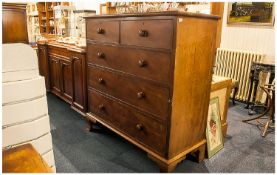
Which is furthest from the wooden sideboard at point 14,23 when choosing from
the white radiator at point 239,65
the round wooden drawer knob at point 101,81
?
the white radiator at point 239,65

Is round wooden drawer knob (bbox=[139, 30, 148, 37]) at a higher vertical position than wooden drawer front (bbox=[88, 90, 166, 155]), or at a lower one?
higher

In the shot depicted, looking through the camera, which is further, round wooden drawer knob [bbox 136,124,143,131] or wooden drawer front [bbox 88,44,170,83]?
round wooden drawer knob [bbox 136,124,143,131]

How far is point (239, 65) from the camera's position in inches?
151

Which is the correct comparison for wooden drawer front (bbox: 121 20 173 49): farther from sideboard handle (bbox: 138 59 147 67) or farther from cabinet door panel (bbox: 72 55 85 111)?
cabinet door panel (bbox: 72 55 85 111)

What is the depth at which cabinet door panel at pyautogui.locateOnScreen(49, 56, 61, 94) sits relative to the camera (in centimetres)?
348

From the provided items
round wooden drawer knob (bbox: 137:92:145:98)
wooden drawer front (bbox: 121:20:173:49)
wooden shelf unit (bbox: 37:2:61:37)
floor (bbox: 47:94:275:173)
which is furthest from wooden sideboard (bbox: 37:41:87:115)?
wooden shelf unit (bbox: 37:2:61:37)

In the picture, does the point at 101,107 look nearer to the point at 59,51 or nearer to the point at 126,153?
the point at 126,153

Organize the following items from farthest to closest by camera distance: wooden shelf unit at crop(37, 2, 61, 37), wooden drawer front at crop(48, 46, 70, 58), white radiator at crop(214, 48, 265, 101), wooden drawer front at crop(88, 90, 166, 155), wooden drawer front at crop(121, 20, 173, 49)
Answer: wooden shelf unit at crop(37, 2, 61, 37), white radiator at crop(214, 48, 265, 101), wooden drawer front at crop(48, 46, 70, 58), wooden drawer front at crop(88, 90, 166, 155), wooden drawer front at crop(121, 20, 173, 49)

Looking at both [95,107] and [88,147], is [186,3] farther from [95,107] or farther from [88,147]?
[88,147]

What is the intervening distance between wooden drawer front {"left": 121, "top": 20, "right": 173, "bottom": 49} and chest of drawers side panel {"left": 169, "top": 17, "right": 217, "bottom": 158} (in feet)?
0.25

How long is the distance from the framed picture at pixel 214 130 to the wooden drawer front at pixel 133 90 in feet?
2.27

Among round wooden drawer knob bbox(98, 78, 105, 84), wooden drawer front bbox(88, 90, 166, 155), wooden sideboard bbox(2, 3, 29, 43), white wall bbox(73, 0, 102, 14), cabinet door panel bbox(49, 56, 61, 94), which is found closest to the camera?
wooden sideboard bbox(2, 3, 29, 43)

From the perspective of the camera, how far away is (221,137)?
8.00ft

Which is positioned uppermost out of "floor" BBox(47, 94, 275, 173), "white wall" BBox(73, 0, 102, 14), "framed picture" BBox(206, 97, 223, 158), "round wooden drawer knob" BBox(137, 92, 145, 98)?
"white wall" BBox(73, 0, 102, 14)
